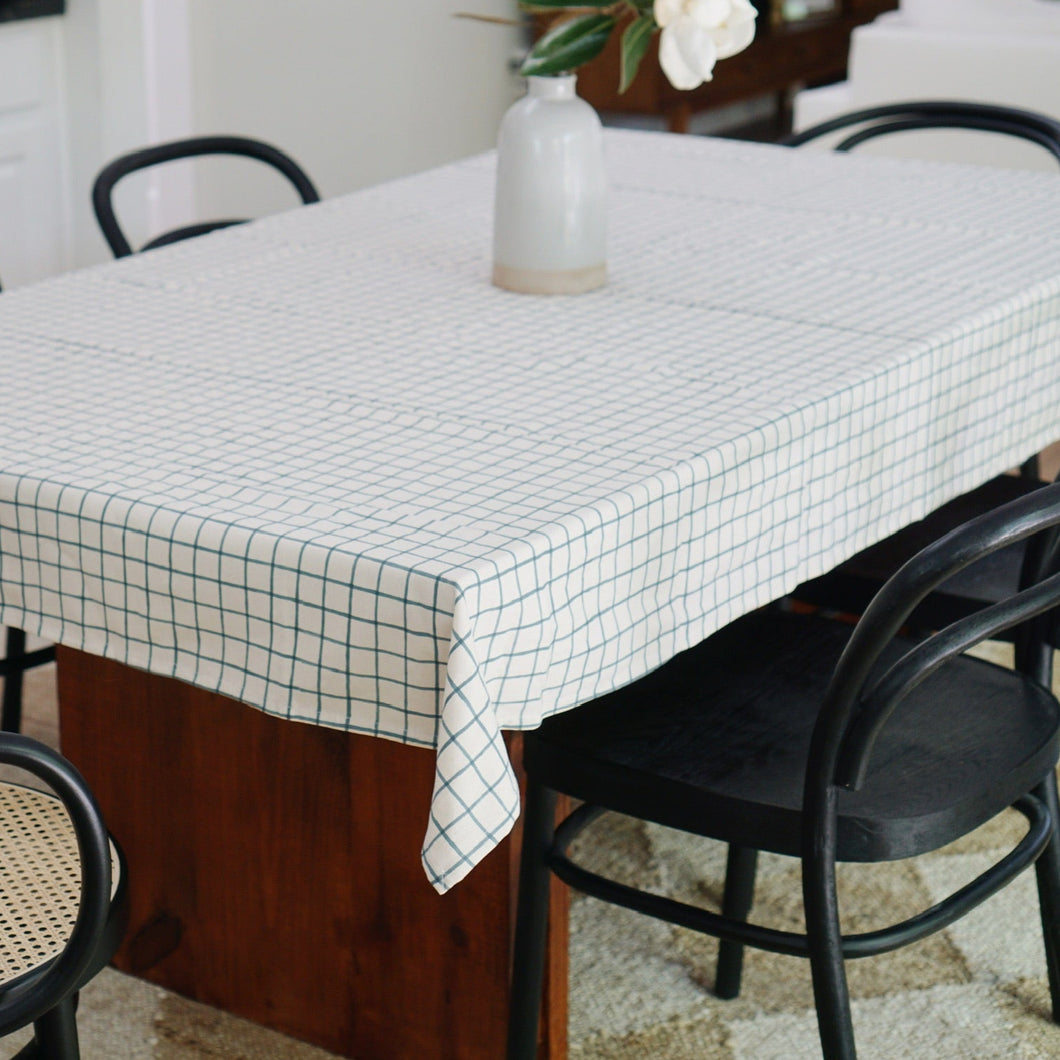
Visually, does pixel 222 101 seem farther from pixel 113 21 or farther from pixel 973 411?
pixel 973 411

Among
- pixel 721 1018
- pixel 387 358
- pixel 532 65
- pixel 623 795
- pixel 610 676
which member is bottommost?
pixel 721 1018

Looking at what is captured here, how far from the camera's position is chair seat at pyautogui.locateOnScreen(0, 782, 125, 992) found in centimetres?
115

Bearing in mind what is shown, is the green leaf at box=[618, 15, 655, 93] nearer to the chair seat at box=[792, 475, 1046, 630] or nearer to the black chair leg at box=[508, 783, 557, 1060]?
the chair seat at box=[792, 475, 1046, 630]

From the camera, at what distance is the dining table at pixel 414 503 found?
1.19 m

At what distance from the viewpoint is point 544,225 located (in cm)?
178

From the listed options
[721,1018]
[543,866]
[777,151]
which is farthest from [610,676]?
[777,151]

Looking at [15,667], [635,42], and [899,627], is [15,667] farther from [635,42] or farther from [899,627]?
[899,627]

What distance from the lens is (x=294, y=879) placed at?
1660 mm

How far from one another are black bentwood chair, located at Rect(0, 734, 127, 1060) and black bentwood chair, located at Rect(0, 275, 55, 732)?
0.59 meters

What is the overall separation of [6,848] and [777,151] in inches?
69.6

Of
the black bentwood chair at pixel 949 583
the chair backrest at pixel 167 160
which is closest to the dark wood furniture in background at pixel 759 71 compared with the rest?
the chair backrest at pixel 167 160

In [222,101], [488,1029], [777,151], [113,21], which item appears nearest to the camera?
[488,1029]

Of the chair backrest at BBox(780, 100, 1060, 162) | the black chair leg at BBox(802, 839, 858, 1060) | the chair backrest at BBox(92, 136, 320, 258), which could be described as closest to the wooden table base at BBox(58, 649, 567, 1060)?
the black chair leg at BBox(802, 839, 858, 1060)

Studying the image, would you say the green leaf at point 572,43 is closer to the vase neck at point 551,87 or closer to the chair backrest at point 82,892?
the vase neck at point 551,87
